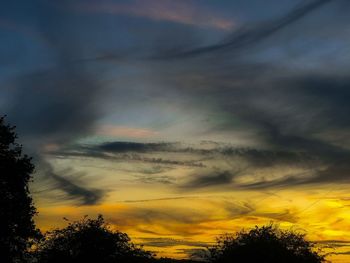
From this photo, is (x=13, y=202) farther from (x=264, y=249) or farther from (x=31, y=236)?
(x=264, y=249)

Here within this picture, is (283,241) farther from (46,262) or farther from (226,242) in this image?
(46,262)

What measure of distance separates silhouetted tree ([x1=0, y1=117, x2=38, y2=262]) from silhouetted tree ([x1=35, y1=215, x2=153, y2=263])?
100 inches

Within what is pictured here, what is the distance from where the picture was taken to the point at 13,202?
57500mm

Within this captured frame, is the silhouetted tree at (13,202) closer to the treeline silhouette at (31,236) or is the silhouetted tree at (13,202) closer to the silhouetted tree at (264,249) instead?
the treeline silhouette at (31,236)

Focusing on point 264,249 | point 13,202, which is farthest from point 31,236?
point 264,249

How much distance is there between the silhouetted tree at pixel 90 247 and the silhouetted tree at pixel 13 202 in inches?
100

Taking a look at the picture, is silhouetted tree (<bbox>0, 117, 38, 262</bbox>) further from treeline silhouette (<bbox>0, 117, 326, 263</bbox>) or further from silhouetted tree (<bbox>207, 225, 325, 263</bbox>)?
silhouetted tree (<bbox>207, 225, 325, 263</bbox>)

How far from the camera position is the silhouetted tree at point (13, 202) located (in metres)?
56.8

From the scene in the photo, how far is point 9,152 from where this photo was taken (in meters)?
59.1

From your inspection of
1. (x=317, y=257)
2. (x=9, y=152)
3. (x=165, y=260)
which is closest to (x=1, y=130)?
(x=9, y=152)

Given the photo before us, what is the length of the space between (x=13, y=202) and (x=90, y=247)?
29.0ft

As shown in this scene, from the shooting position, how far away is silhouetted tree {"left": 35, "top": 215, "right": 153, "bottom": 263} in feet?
186

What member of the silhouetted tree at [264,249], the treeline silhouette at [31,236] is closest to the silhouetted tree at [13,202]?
the treeline silhouette at [31,236]

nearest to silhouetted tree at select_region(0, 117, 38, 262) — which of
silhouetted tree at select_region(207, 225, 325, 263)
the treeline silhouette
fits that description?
the treeline silhouette
